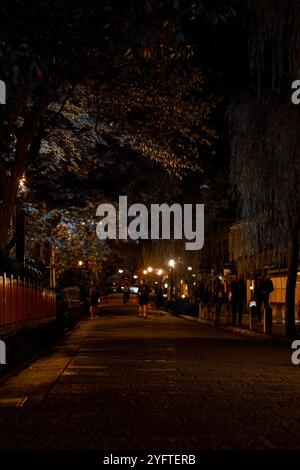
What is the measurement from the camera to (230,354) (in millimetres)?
17578

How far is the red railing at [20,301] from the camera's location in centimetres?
1683

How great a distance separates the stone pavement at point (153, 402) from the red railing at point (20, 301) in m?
1.43

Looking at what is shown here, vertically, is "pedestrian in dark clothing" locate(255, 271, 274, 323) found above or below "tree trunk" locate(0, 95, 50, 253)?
below

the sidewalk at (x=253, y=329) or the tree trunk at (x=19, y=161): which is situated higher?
the tree trunk at (x=19, y=161)

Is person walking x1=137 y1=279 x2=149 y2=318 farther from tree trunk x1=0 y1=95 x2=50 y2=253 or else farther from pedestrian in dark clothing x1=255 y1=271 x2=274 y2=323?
tree trunk x1=0 y1=95 x2=50 y2=253

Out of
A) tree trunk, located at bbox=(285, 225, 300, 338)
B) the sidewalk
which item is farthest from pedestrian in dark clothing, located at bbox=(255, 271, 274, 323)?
tree trunk, located at bbox=(285, 225, 300, 338)

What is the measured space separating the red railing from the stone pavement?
1429 mm

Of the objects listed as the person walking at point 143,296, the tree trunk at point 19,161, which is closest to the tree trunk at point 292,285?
the tree trunk at point 19,161

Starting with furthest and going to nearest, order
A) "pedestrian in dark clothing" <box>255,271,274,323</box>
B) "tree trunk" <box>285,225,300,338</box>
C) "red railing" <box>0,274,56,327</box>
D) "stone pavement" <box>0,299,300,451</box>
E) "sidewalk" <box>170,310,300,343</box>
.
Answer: "pedestrian in dark clothing" <box>255,271,274,323</box> → "sidewalk" <box>170,310,300,343</box> → "tree trunk" <box>285,225,300,338</box> → "red railing" <box>0,274,56,327</box> → "stone pavement" <box>0,299,300,451</box>

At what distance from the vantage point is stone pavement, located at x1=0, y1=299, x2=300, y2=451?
738 cm

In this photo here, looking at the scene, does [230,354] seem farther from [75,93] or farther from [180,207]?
[180,207]

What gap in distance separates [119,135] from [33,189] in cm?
427

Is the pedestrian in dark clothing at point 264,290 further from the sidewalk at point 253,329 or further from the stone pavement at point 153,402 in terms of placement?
the stone pavement at point 153,402

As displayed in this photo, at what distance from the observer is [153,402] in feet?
32.4
